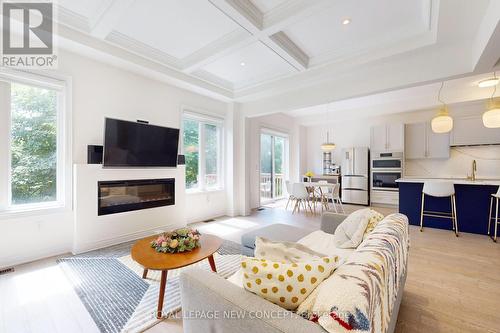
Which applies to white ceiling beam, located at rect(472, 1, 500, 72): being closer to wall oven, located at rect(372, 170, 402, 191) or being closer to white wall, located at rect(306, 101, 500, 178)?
white wall, located at rect(306, 101, 500, 178)

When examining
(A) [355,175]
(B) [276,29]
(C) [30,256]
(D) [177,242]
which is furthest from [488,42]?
(C) [30,256]

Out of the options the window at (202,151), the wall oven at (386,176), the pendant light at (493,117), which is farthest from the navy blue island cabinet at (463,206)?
the window at (202,151)

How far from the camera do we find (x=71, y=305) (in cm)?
191

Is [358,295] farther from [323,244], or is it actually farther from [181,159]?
[181,159]

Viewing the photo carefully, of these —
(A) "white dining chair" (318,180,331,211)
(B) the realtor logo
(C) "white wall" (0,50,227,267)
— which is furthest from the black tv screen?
(A) "white dining chair" (318,180,331,211)

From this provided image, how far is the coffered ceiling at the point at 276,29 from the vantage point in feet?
7.65

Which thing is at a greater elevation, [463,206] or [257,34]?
[257,34]

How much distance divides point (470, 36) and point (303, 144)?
18.2 ft

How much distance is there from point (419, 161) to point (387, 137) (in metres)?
1.11

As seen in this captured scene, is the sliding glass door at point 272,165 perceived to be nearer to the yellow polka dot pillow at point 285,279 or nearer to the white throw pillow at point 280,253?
the white throw pillow at point 280,253

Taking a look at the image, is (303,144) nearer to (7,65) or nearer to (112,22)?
(112,22)

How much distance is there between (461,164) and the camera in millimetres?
5586

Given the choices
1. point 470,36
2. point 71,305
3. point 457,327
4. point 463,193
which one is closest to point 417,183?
point 463,193

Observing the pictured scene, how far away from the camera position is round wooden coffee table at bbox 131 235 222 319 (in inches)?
70.0
